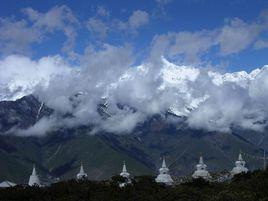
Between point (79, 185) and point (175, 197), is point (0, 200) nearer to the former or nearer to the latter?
point (79, 185)

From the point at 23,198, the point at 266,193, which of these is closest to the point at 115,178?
the point at 23,198

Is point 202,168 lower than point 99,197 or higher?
higher

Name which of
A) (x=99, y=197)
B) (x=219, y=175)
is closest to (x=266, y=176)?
(x=99, y=197)

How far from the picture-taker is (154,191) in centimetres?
9931

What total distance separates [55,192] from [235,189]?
29.4m

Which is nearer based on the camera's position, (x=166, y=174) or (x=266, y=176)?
(x=266, y=176)

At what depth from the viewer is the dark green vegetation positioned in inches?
3421

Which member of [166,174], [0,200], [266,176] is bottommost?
[0,200]

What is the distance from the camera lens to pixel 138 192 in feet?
311

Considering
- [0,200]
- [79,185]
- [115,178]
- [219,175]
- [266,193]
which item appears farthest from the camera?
[219,175]

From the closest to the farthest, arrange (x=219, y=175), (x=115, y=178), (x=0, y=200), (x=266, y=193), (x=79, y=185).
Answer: (x=266, y=193) → (x=0, y=200) → (x=79, y=185) → (x=115, y=178) → (x=219, y=175)

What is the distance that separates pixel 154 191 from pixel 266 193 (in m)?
20.3

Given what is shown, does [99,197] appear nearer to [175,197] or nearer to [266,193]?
[175,197]

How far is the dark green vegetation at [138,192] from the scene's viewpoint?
86.9 m
